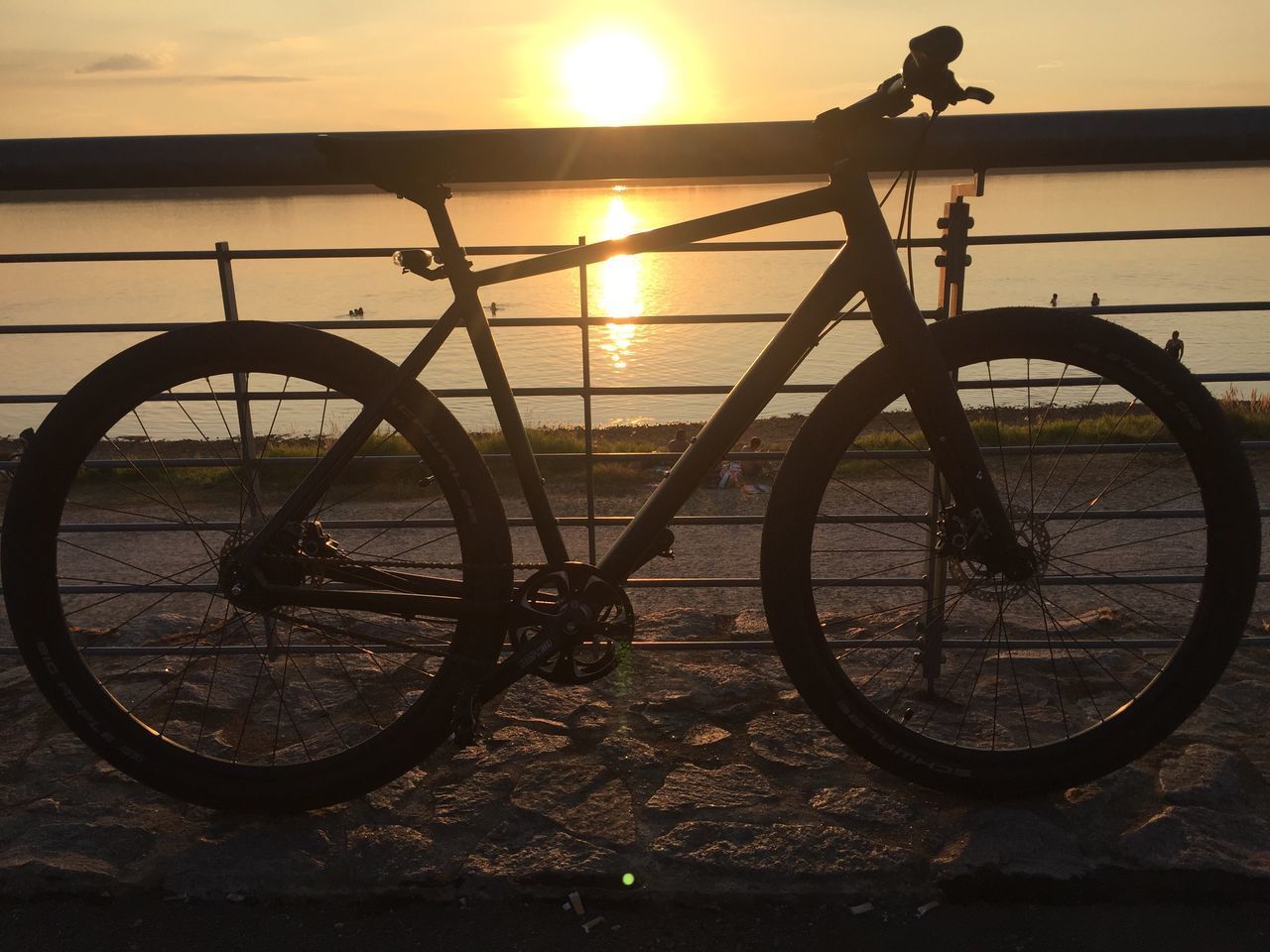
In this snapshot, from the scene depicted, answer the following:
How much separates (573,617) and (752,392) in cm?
66

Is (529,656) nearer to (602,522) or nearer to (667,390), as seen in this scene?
(602,522)

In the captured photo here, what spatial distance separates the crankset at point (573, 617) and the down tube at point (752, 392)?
60 mm

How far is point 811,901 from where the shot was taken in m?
2.23

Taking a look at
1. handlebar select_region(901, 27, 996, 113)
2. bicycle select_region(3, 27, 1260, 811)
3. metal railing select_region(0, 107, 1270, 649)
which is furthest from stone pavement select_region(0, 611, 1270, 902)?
handlebar select_region(901, 27, 996, 113)

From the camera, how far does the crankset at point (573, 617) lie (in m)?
2.49

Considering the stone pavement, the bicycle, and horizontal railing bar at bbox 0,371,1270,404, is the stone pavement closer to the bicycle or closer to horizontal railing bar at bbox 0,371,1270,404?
the bicycle

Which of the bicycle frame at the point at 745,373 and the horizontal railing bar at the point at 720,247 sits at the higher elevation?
the horizontal railing bar at the point at 720,247

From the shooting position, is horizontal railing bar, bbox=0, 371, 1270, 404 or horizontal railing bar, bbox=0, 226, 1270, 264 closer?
horizontal railing bar, bbox=0, 371, 1270, 404

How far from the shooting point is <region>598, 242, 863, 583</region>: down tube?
7.91 ft

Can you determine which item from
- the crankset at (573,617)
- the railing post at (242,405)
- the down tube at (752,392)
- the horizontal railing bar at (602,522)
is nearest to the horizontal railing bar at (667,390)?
the railing post at (242,405)

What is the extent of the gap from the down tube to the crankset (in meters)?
0.06

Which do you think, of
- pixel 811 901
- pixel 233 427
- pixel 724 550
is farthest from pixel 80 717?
pixel 233 427

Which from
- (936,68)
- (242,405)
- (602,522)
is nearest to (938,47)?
(936,68)

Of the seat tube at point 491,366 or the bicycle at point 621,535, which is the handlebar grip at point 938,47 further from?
the seat tube at point 491,366
